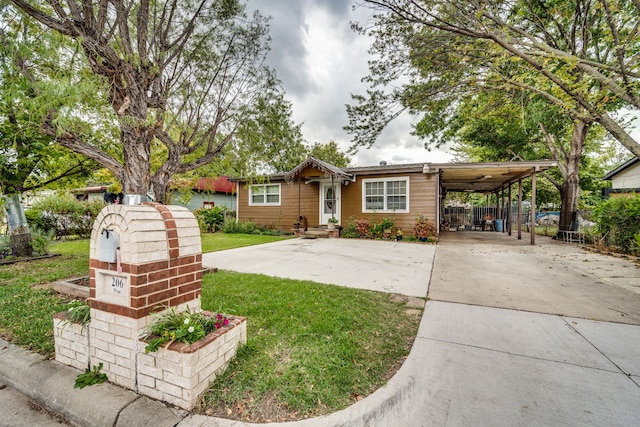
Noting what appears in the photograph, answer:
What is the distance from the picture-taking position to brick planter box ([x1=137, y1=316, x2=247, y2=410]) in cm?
164

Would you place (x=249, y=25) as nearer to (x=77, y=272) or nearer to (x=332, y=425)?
(x=77, y=272)

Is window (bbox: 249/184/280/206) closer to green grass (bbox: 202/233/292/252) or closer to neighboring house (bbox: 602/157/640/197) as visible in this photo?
green grass (bbox: 202/233/292/252)

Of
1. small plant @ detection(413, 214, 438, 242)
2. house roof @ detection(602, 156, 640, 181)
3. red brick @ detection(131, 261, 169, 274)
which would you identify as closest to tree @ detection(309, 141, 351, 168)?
small plant @ detection(413, 214, 438, 242)

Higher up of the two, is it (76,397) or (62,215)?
(62,215)

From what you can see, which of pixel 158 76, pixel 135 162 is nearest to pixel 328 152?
pixel 158 76

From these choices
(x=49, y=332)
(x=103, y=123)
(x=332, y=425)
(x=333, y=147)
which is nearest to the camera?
(x=332, y=425)

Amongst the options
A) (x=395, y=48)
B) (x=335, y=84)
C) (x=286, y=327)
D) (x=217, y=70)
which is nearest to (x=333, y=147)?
(x=335, y=84)

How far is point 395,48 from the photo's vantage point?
6117 mm

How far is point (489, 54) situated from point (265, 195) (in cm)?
1107

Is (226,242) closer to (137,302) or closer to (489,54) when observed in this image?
(137,302)

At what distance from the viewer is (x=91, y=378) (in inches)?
75.0

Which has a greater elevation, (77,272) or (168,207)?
(168,207)

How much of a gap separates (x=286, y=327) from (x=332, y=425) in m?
1.25

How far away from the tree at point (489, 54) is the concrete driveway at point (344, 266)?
3.18 m
